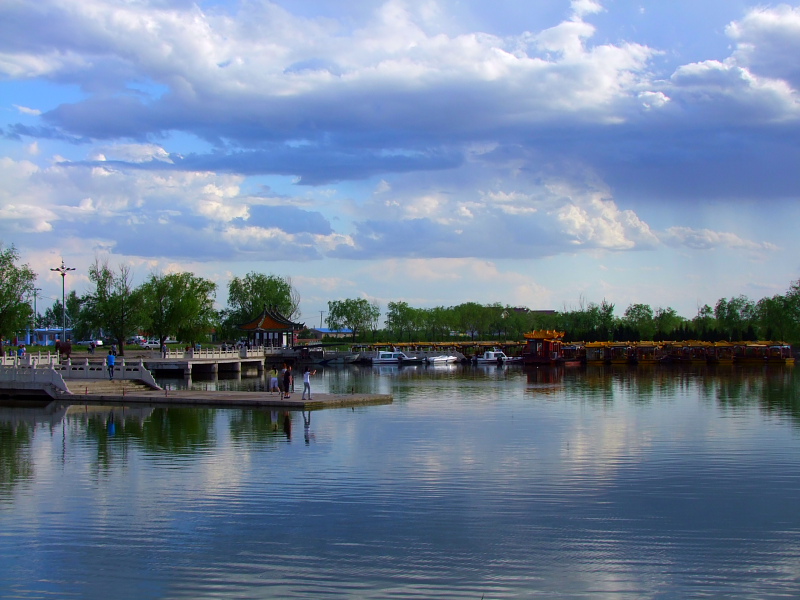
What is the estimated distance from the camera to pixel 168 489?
20.6 meters

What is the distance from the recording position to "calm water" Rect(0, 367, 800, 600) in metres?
13.8

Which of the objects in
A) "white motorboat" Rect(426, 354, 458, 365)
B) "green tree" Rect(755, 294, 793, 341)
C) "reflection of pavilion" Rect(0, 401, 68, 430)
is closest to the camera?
"reflection of pavilion" Rect(0, 401, 68, 430)

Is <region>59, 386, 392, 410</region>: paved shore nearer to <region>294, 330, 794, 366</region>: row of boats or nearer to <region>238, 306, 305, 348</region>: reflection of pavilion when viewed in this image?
<region>294, 330, 794, 366</region>: row of boats

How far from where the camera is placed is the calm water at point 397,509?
542 inches

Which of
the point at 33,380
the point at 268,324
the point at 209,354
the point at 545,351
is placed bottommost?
the point at 545,351

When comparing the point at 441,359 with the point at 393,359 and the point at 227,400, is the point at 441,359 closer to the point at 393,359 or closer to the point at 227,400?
the point at 393,359

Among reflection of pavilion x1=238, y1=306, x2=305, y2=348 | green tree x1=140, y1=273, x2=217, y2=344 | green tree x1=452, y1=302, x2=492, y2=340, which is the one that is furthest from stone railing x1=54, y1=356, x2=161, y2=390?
green tree x1=452, y1=302, x2=492, y2=340

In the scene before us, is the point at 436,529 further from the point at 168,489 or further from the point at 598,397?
the point at 598,397

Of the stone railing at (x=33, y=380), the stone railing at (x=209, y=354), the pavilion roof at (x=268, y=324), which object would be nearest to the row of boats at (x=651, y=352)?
the pavilion roof at (x=268, y=324)

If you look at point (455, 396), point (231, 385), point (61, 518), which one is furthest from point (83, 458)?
point (231, 385)

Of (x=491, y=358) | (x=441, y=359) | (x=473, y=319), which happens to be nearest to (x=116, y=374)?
(x=441, y=359)

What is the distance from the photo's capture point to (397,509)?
18344mm

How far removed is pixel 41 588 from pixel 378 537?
6.05 meters

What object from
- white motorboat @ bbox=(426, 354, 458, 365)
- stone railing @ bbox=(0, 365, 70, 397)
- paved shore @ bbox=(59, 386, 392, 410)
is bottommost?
white motorboat @ bbox=(426, 354, 458, 365)
